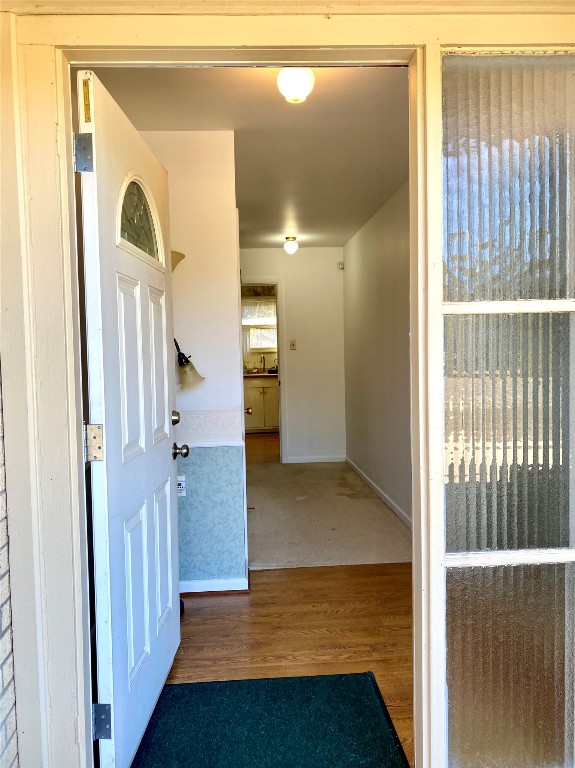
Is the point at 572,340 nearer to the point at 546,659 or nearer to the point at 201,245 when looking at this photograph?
the point at 546,659

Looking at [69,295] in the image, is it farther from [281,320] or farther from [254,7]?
[281,320]

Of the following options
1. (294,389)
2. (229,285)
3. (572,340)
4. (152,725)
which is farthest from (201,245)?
(294,389)

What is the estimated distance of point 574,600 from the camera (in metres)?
1.32

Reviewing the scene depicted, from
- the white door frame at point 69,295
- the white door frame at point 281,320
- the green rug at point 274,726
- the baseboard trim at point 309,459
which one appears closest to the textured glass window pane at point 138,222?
the white door frame at point 69,295

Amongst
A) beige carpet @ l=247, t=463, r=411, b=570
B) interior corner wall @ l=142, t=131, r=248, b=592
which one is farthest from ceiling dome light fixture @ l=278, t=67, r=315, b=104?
beige carpet @ l=247, t=463, r=411, b=570

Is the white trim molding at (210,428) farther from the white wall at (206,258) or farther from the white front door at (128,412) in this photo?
the white front door at (128,412)

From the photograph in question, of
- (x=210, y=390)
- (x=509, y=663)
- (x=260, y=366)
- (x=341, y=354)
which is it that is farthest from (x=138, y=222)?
(x=260, y=366)

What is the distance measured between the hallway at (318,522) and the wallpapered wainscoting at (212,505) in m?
0.37

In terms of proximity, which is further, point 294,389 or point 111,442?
point 294,389

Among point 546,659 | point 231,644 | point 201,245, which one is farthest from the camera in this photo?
point 201,245

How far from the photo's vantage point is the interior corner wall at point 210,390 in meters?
2.75

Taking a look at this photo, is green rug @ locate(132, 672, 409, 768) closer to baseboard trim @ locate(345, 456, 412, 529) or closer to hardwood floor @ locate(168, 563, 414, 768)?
hardwood floor @ locate(168, 563, 414, 768)

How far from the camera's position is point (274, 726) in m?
1.78

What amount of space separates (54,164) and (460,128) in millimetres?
1043
